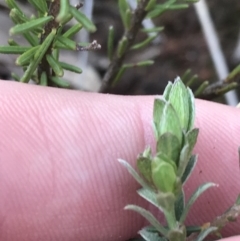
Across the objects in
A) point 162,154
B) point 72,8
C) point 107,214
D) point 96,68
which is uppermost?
point 72,8

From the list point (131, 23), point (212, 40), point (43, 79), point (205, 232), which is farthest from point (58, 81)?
point (212, 40)

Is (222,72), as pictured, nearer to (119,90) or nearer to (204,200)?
(119,90)

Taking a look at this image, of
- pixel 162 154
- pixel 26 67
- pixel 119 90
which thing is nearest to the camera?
pixel 162 154

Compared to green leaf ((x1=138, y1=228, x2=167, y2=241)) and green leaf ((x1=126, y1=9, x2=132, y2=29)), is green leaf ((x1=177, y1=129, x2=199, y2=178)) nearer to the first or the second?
green leaf ((x1=138, y1=228, x2=167, y2=241))

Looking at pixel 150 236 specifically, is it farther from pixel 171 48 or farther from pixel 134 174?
pixel 171 48

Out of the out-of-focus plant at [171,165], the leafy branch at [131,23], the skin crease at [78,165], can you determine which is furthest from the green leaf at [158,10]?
the out-of-focus plant at [171,165]

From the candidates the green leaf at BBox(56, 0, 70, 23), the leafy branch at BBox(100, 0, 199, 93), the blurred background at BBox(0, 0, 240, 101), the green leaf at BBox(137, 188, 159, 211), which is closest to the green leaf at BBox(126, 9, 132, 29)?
the leafy branch at BBox(100, 0, 199, 93)

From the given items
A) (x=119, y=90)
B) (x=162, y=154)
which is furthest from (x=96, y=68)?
(x=162, y=154)

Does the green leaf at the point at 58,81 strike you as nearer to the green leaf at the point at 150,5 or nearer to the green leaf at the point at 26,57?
the green leaf at the point at 26,57
